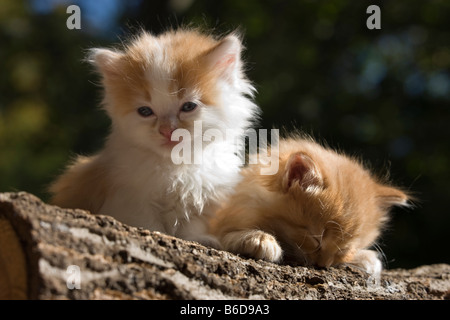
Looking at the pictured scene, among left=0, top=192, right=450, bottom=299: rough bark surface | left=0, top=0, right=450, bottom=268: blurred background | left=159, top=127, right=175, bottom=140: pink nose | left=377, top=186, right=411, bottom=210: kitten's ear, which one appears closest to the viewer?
left=0, top=192, right=450, bottom=299: rough bark surface

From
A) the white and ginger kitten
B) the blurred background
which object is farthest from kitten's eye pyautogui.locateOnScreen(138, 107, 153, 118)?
the blurred background

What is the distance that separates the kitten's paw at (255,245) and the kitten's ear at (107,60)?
78 cm

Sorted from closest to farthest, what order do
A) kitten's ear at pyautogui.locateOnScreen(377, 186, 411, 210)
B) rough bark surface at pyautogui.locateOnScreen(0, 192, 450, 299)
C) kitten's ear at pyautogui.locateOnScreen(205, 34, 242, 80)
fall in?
rough bark surface at pyautogui.locateOnScreen(0, 192, 450, 299), kitten's ear at pyautogui.locateOnScreen(205, 34, 242, 80), kitten's ear at pyautogui.locateOnScreen(377, 186, 411, 210)

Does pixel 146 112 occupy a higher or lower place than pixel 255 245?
higher

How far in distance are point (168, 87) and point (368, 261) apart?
1.11 meters

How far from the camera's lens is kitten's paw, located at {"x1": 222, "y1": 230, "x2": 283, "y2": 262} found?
6.13 ft

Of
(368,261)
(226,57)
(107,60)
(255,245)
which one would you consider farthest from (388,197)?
(107,60)

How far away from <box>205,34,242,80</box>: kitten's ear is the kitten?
42 cm

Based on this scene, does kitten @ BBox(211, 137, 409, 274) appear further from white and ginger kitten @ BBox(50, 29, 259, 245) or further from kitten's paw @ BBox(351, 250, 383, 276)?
white and ginger kitten @ BBox(50, 29, 259, 245)

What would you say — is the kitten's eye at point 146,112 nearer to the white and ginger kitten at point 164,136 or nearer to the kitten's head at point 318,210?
the white and ginger kitten at point 164,136

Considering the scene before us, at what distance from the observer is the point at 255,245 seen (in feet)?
6.15

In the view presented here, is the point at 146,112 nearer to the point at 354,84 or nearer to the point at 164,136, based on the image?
the point at 164,136

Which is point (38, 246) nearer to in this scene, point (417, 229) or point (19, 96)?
point (417, 229)

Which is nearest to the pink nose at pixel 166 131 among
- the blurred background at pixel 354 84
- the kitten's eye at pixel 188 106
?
the kitten's eye at pixel 188 106
